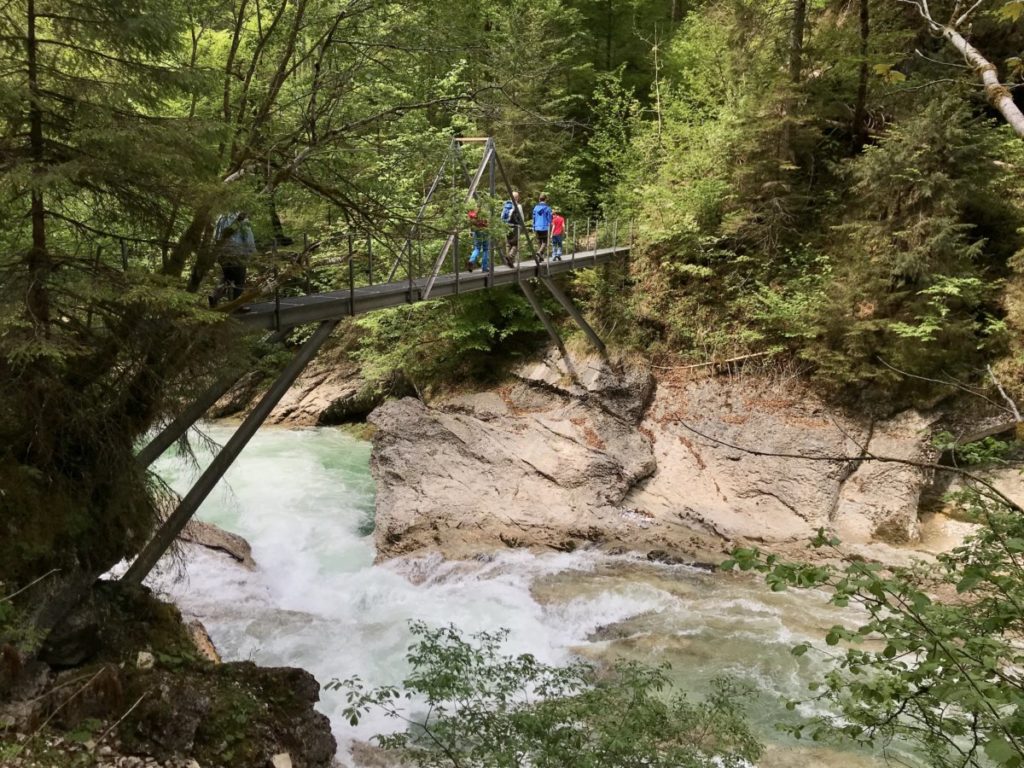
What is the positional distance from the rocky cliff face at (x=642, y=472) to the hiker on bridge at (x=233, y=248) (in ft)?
14.6

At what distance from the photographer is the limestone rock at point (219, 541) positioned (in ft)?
25.0

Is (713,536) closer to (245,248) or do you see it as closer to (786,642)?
(786,642)

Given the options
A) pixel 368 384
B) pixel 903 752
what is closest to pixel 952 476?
pixel 903 752

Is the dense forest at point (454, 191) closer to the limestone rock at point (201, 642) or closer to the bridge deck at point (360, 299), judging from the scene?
the bridge deck at point (360, 299)

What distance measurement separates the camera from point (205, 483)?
4742mm

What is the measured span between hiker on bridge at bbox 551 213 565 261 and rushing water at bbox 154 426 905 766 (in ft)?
19.9

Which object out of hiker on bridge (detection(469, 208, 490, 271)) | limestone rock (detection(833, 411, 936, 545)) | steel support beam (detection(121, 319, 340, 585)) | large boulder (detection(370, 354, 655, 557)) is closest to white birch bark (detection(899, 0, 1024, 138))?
hiker on bridge (detection(469, 208, 490, 271))

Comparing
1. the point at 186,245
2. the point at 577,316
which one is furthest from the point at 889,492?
the point at 186,245

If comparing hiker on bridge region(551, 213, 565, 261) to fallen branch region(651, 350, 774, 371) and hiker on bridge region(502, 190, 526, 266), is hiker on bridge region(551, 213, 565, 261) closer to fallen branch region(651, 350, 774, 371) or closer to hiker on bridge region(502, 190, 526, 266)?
hiker on bridge region(502, 190, 526, 266)

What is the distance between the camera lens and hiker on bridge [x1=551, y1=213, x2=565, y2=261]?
1162 cm

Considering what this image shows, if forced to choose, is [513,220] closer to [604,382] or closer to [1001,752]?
[604,382]

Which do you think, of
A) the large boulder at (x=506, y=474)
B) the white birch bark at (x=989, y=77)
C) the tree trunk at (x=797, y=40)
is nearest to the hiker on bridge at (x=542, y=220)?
the large boulder at (x=506, y=474)

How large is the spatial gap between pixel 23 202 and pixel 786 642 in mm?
7149

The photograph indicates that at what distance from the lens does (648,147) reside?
46.2 ft
